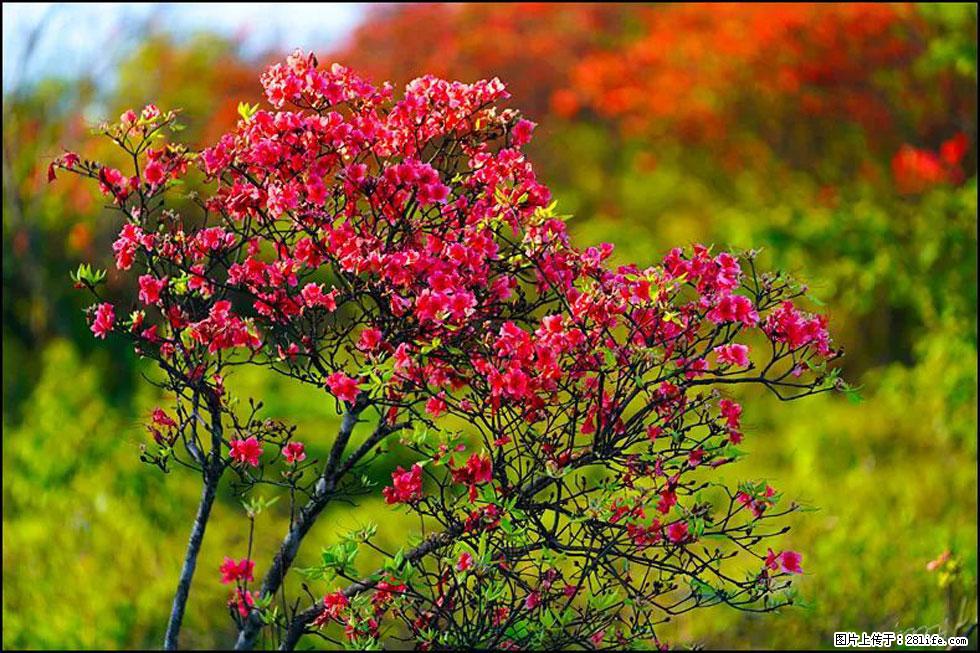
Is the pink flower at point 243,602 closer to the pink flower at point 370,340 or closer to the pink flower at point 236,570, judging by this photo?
the pink flower at point 236,570

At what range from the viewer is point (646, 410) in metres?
2.58

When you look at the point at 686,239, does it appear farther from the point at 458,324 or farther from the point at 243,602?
the point at 458,324

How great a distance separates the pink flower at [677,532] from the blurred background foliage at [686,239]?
42.2 inches

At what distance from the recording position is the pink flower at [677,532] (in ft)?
8.75

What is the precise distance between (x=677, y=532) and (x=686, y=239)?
7.38m

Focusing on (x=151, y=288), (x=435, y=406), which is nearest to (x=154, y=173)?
(x=151, y=288)

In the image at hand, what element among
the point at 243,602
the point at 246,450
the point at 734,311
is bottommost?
the point at 243,602

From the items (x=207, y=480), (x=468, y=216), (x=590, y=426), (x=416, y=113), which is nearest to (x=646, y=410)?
(x=590, y=426)

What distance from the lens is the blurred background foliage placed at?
16.8 feet

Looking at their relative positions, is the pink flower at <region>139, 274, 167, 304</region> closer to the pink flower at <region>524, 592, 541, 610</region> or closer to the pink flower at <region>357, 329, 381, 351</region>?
the pink flower at <region>357, 329, 381, 351</region>

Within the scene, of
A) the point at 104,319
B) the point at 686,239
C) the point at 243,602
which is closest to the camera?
the point at 104,319

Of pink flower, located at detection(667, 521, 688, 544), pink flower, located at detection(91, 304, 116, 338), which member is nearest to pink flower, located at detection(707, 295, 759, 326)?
pink flower, located at detection(667, 521, 688, 544)

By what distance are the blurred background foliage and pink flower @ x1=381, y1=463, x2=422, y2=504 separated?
2.53 ft

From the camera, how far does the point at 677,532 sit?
8.76 feet
